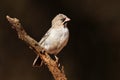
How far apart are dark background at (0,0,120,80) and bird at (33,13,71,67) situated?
2974 millimetres

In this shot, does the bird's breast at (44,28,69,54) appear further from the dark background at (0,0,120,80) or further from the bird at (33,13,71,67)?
the dark background at (0,0,120,80)

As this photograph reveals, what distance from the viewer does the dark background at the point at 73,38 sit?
762 centimetres

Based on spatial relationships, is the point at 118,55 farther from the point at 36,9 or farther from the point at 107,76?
the point at 36,9

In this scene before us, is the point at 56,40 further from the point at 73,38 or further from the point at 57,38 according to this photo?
the point at 73,38

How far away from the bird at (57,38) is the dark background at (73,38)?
2.97 meters

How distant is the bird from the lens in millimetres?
4406

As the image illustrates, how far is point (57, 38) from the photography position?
14.8 feet

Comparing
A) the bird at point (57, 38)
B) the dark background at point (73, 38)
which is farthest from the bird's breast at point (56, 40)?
the dark background at point (73, 38)

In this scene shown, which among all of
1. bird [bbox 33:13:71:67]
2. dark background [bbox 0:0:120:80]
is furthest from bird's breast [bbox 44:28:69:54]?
dark background [bbox 0:0:120:80]

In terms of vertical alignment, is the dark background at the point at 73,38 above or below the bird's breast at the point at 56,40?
below

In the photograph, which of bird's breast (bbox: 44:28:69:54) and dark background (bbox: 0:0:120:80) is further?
dark background (bbox: 0:0:120:80)

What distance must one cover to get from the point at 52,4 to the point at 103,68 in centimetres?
116

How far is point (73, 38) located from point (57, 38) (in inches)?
135

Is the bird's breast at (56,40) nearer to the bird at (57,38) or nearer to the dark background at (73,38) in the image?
the bird at (57,38)
